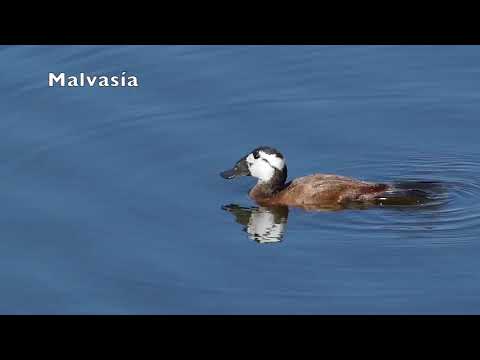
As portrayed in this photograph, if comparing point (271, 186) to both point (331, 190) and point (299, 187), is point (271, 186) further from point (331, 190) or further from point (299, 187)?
point (331, 190)

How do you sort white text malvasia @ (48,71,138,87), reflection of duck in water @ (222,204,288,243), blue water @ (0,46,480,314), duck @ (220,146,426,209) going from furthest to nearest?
white text malvasia @ (48,71,138,87)
duck @ (220,146,426,209)
reflection of duck in water @ (222,204,288,243)
blue water @ (0,46,480,314)

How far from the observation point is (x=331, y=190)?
16.2 metres

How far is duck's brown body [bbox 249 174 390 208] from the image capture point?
634 inches

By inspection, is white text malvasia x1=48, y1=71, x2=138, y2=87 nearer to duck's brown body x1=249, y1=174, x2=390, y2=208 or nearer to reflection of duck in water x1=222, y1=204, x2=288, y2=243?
reflection of duck in water x1=222, y1=204, x2=288, y2=243

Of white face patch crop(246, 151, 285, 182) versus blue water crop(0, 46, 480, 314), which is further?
white face patch crop(246, 151, 285, 182)

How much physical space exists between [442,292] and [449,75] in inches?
254

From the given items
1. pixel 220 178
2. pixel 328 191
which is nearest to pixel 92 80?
pixel 220 178

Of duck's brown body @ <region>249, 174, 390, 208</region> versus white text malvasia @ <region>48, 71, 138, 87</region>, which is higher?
white text malvasia @ <region>48, 71, 138, 87</region>

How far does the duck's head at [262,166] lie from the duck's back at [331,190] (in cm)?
50

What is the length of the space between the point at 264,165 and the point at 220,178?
0.67m

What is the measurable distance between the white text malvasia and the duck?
2.98 metres

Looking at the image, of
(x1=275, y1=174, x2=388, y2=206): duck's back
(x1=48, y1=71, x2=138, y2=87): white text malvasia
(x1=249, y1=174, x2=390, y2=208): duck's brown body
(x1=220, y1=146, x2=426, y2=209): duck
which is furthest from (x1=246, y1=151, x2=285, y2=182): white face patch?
(x1=48, y1=71, x2=138, y2=87): white text malvasia

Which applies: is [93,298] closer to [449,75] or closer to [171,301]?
[171,301]

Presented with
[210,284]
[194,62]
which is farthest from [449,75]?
[210,284]
